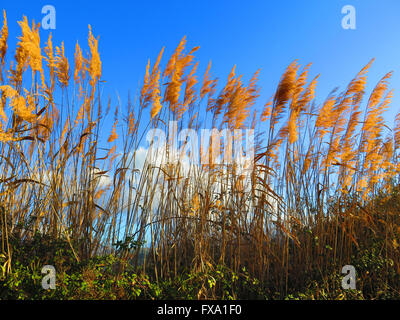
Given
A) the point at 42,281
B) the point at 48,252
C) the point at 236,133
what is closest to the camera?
the point at 42,281

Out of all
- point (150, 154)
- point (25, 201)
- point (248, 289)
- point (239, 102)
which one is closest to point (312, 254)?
point (248, 289)

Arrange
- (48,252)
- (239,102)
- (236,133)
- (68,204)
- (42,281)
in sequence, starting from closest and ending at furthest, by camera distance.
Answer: (42,281) < (48,252) < (68,204) < (239,102) < (236,133)

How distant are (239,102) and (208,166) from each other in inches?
30.4

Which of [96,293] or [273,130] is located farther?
[273,130]

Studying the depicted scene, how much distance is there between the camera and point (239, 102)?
3527 millimetres

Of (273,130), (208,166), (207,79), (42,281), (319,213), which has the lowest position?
(42,281)

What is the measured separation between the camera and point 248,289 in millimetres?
3312

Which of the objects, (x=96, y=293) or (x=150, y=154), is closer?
(x=96, y=293)

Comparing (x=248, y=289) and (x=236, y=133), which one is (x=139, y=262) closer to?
(x=248, y=289)

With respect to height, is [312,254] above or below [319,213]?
below

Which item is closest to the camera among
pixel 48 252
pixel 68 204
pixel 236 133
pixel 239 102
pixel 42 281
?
pixel 42 281

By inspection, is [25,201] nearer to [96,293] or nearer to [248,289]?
[96,293]

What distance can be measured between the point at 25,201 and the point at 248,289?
2.56 meters

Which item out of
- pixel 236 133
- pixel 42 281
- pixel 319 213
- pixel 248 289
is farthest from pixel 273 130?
pixel 42 281
